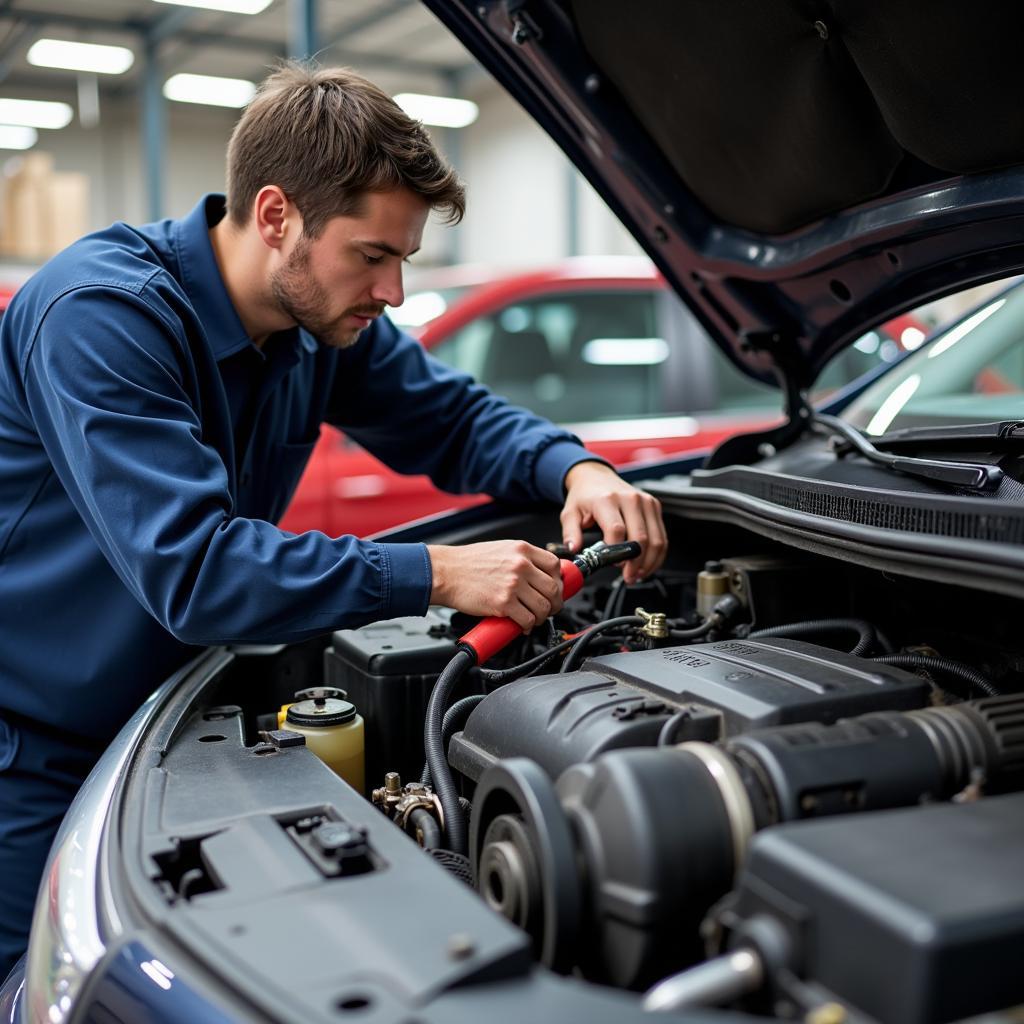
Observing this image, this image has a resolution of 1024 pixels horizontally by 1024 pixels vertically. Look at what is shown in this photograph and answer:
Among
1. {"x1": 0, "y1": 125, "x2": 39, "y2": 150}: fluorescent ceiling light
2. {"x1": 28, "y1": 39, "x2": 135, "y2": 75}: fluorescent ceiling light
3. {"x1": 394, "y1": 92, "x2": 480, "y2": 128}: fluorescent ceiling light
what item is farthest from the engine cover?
{"x1": 0, "y1": 125, "x2": 39, "y2": 150}: fluorescent ceiling light

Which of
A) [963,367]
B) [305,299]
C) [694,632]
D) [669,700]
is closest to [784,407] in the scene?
[963,367]

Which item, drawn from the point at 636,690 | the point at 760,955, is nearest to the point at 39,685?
the point at 636,690

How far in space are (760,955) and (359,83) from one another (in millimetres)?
1565

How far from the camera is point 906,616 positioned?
1.57 meters

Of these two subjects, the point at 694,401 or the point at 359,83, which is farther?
the point at 694,401

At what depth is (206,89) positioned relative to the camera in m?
12.6

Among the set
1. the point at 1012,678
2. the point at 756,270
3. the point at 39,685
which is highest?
the point at 756,270

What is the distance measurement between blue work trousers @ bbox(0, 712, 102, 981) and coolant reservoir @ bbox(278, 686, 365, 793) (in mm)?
464

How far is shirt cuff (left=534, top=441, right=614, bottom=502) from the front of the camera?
6.46 ft

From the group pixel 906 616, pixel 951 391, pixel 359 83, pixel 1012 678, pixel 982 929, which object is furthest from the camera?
pixel 951 391

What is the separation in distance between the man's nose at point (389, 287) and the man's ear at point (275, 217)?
0.50ft

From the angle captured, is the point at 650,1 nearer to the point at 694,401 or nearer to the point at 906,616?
the point at 906,616

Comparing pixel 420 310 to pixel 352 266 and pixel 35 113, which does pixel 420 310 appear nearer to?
pixel 352 266

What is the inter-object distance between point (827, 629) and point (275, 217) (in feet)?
3.57
